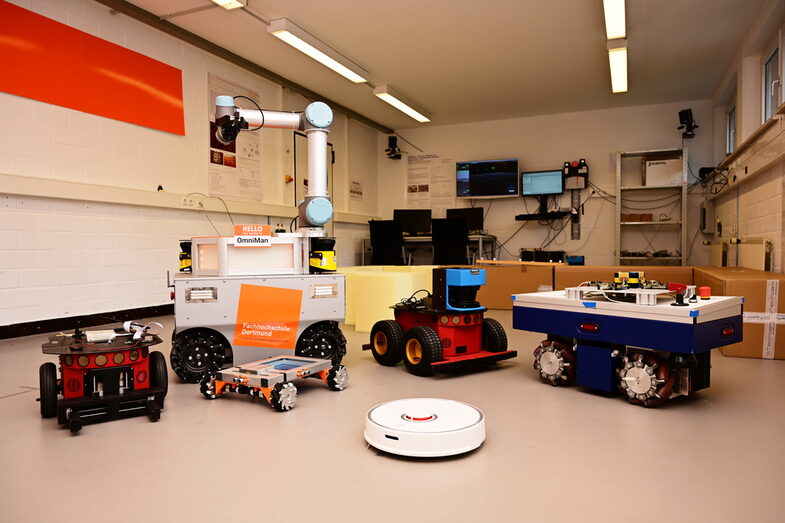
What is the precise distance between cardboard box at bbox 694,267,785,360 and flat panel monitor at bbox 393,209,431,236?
18.0 ft

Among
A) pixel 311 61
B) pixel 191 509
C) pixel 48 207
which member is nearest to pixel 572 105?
pixel 311 61

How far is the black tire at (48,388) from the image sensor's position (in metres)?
2.14

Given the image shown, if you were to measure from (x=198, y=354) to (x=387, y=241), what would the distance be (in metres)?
5.06

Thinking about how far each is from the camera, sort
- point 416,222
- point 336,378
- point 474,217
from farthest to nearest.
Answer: point 416,222 < point 474,217 < point 336,378

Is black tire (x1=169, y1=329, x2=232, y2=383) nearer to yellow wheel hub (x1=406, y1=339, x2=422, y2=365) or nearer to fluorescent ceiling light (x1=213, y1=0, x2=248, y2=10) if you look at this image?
yellow wheel hub (x1=406, y1=339, x2=422, y2=365)

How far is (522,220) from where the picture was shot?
344 inches

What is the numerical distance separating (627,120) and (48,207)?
7.95 metres

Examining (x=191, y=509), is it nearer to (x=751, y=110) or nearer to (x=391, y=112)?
(x=751, y=110)

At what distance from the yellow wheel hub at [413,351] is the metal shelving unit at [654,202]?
5743mm

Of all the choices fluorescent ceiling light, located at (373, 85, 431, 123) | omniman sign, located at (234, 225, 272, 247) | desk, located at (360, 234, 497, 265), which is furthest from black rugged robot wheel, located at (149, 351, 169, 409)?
desk, located at (360, 234, 497, 265)

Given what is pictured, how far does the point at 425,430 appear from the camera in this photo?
1.75 metres

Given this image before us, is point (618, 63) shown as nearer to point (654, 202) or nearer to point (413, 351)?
point (654, 202)

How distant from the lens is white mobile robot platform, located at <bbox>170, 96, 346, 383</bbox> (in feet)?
9.05

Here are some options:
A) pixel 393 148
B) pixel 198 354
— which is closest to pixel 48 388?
pixel 198 354
